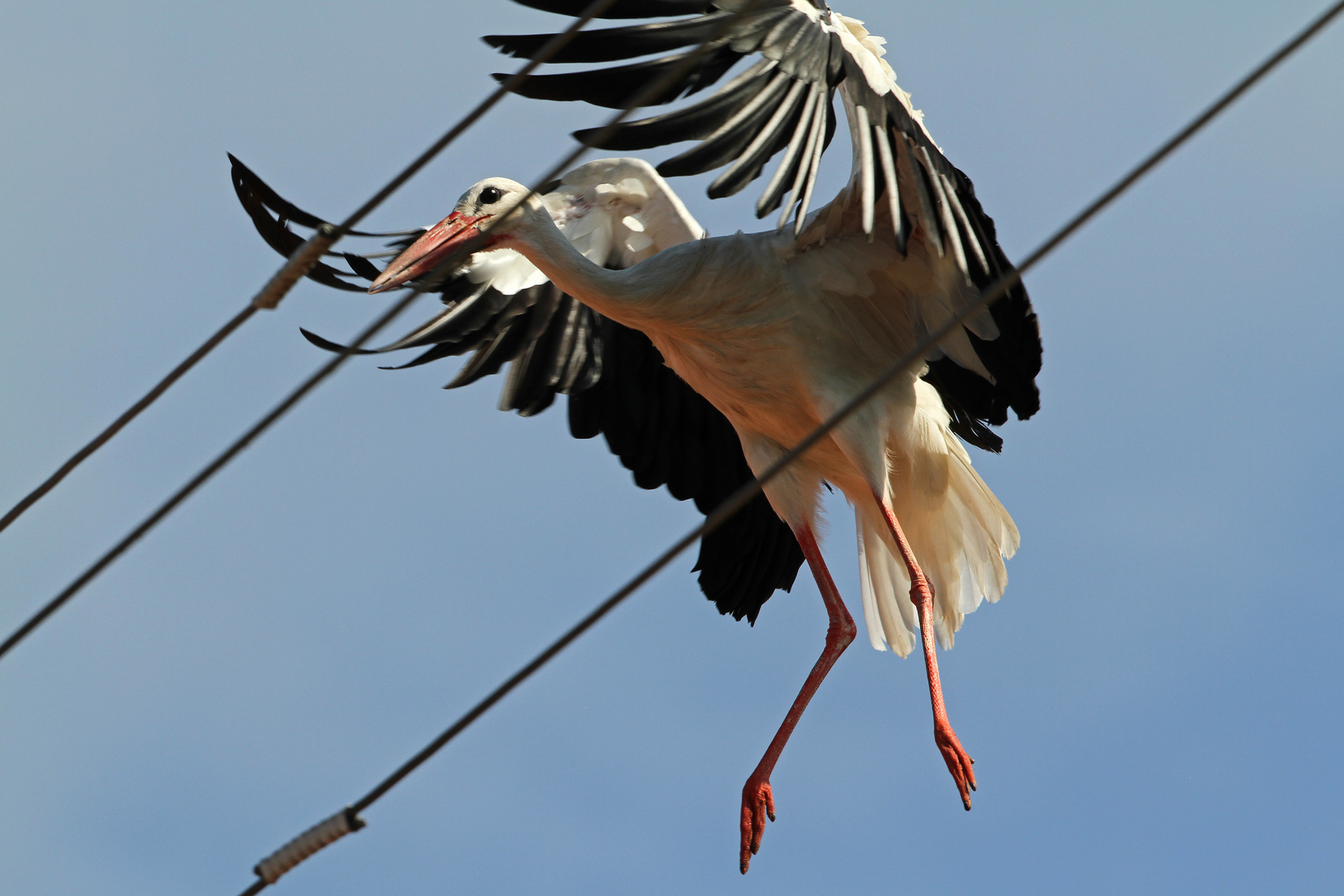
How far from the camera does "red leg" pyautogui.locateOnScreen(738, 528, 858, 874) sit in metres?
6.71

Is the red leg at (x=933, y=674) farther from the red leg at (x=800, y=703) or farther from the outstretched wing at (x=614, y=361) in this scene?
the outstretched wing at (x=614, y=361)

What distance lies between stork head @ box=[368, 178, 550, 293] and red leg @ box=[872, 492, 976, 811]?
179cm

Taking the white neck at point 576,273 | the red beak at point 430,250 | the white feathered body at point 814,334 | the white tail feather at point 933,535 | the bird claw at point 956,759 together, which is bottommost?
the bird claw at point 956,759

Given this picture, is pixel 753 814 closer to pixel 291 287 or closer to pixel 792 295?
pixel 792 295

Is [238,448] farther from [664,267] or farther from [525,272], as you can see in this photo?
[525,272]

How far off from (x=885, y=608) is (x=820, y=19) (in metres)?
3.04

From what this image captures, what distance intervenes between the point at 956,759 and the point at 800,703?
0.90 m

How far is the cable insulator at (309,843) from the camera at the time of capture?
340 cm

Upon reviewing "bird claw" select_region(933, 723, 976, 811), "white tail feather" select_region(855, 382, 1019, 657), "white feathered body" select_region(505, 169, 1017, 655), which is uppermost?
"white feathered body" select_region(505, 169, 1017, 655)

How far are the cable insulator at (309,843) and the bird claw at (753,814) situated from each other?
347 centimetres

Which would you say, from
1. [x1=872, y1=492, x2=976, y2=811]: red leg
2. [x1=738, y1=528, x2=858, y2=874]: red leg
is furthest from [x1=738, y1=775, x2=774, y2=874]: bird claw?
[x1=872, y1=492, x2=976, y2=811]: red leg

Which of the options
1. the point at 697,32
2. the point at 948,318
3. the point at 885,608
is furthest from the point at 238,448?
the point at 885,608

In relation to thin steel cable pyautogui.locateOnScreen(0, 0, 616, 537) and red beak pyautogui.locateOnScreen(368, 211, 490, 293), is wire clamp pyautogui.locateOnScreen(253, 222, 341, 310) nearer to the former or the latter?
thin steel cable pyautogui.locateOnScreen(0, 0, 616, 537)

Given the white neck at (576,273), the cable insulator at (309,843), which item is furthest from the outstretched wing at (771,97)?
the cable insulator at (309,843)
